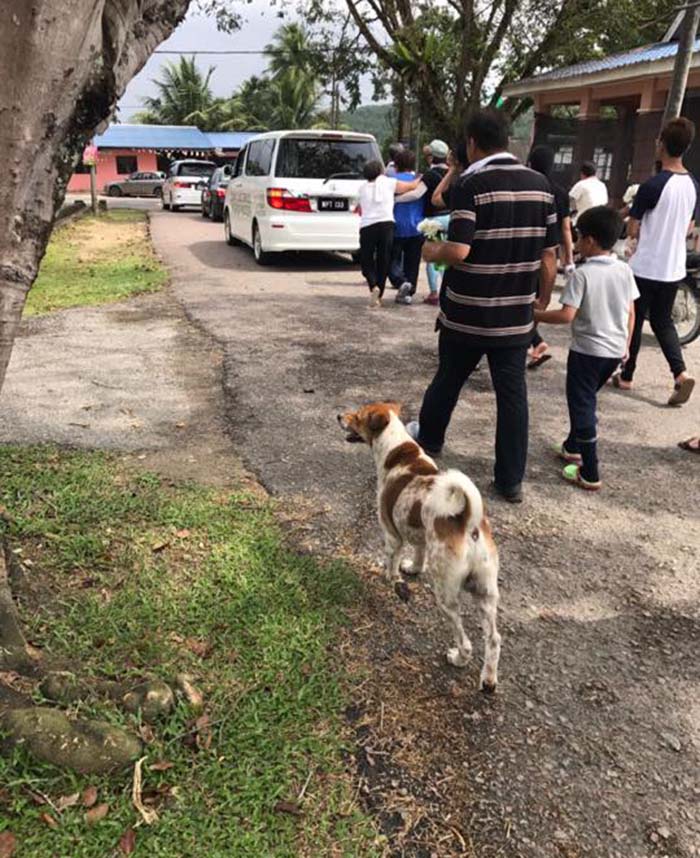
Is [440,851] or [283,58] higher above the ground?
[283,58]

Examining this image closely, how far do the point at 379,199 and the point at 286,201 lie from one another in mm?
2640

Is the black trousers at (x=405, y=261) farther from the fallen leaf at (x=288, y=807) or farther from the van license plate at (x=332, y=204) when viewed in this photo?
the fallen leaf at (x=288, y=807)

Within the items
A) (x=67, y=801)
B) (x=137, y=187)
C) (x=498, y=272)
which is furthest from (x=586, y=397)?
(x=137, y=187)

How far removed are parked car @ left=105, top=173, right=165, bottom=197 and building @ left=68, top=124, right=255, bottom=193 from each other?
5.72 metres

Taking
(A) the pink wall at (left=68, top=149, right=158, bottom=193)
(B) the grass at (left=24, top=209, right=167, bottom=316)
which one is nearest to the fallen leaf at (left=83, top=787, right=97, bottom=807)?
(B) the grass at (left=24, top=209, right=167, bottom=316)

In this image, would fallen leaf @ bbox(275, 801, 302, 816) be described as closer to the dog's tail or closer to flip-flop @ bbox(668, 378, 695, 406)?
the dog's tail

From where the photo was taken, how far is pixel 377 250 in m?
8.84

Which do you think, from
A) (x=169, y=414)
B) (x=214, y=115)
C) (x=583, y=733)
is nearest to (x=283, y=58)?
(x=214, y=115)

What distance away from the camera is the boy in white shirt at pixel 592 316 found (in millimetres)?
4008

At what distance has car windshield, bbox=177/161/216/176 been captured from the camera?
28344mm

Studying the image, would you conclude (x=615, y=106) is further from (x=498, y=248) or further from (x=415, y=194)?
(x=498, y=248)

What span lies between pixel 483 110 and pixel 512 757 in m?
2.99

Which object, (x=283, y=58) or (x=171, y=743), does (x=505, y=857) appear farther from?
(x=283, y=58)

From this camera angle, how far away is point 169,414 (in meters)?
5.24
